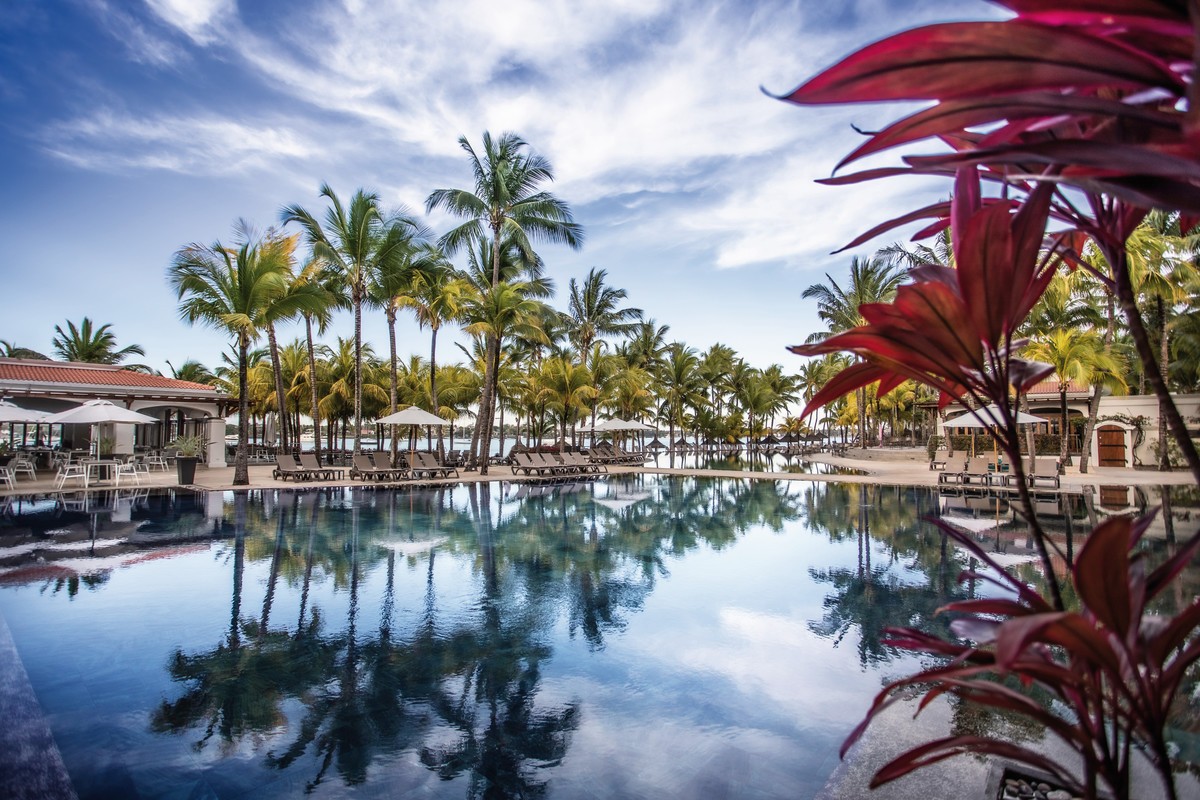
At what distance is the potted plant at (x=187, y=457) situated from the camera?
678 inches

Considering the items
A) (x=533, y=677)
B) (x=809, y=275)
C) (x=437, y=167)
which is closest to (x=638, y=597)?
(x=533, y=677)

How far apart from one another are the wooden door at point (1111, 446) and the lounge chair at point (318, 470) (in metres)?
27.9

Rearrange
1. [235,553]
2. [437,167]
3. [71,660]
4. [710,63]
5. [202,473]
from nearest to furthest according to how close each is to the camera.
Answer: [71,660] → [235,553] → [710,63] → [202,473] → [437,167]

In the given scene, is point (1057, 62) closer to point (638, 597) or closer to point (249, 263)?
point (638, 597)

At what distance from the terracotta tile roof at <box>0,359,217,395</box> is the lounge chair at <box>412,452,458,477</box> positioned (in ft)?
28.5

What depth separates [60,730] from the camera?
12.6 ft

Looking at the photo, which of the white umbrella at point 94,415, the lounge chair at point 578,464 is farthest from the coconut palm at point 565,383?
the white umbrella at point 94,415

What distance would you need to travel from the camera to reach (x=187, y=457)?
17391mm

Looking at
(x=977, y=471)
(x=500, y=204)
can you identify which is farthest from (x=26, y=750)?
(x=500, y=204)

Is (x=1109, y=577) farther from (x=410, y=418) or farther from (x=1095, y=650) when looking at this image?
(x=410, y=418)

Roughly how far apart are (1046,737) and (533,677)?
329 centimetres

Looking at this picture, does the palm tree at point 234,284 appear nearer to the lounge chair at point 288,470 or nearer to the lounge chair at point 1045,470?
the lounge chair at point 288,470

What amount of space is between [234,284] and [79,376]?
8918mm

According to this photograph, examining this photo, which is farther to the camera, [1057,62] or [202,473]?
[202,473]
